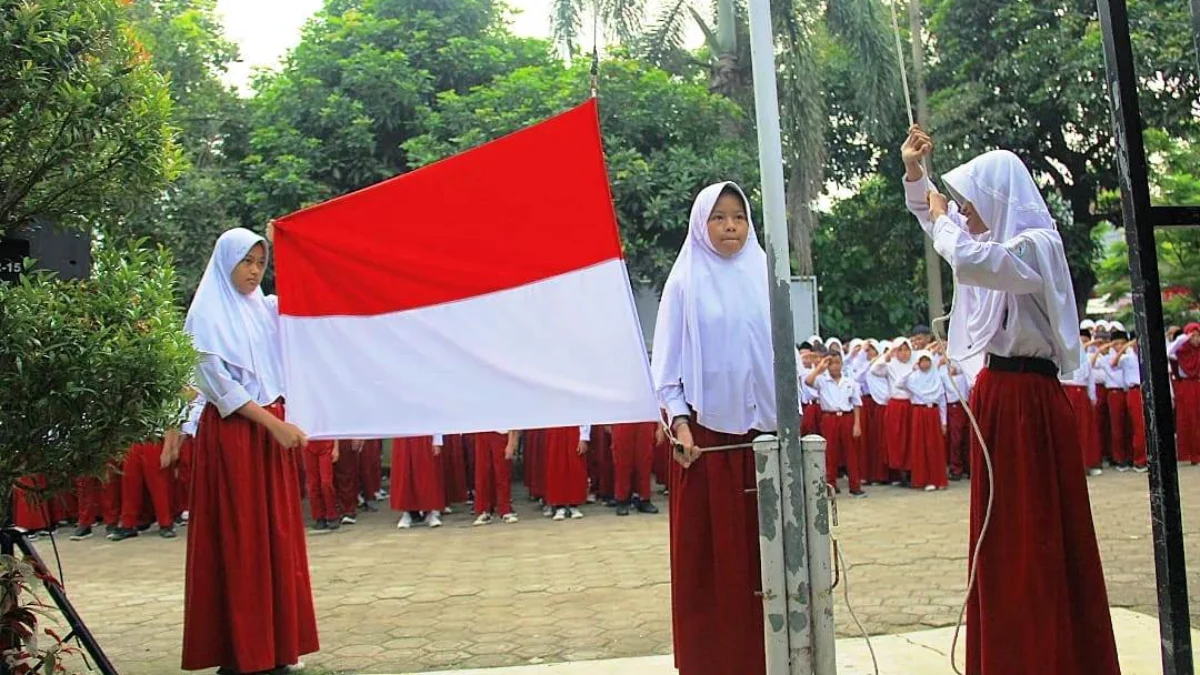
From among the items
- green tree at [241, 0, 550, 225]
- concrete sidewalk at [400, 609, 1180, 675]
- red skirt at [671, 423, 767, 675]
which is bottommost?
concrete sidewalk at [400, 609, 1180, 675]

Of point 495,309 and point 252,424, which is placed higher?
point 495,309

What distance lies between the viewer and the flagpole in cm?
280

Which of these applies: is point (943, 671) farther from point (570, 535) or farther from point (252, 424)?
point (570, 535)

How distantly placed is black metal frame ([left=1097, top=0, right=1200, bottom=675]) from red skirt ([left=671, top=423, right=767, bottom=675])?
1.24 meters

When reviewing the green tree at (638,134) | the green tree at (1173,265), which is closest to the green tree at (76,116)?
the green tree at (638,134)

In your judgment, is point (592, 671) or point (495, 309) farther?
point (592, 671)

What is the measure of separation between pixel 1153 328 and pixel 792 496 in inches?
40.3

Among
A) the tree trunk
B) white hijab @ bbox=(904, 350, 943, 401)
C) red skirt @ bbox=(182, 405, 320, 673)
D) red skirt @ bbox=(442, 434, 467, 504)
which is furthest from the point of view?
the tree trunk

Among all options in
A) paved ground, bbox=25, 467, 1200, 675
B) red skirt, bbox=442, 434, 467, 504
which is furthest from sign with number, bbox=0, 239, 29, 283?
red skirt, bbox=442, 434, 467, 504

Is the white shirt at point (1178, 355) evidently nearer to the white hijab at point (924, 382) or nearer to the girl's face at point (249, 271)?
the white hijab at point (924, 382)

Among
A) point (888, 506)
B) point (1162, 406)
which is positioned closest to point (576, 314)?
point (1162, 406)

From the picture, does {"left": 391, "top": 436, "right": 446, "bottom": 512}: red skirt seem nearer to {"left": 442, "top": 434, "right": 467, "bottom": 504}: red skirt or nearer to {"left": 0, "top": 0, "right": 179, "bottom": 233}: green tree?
{"left": 442, "top": 434, "right": 467, "bottom": 504}: red skirt

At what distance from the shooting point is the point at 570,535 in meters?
8.25

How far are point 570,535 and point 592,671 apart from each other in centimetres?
415
